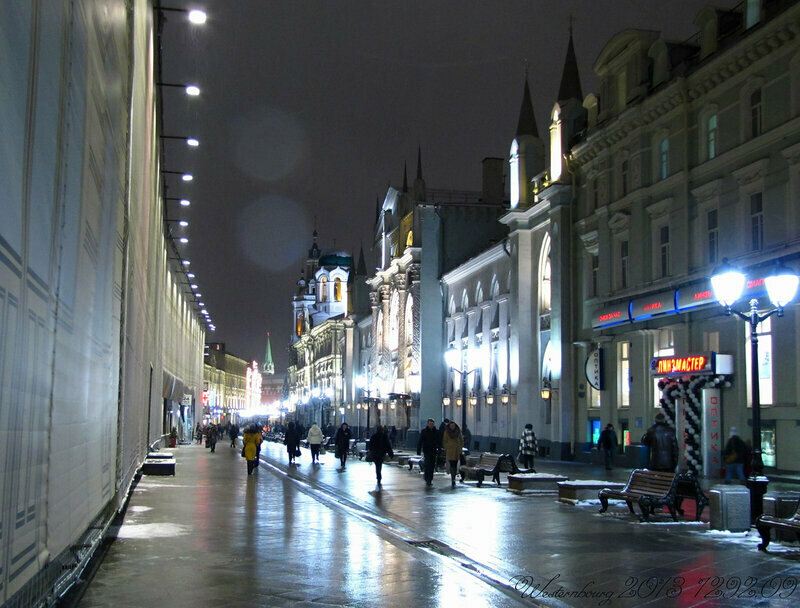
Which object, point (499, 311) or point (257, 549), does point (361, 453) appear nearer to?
point (499, 311)

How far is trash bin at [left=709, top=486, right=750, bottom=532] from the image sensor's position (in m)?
14.0

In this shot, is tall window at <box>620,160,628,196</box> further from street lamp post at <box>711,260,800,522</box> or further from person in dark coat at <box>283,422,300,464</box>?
street lamp post at <box>711,260,800,522</box>

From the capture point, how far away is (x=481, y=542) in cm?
1334

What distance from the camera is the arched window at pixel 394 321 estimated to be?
7075 cm

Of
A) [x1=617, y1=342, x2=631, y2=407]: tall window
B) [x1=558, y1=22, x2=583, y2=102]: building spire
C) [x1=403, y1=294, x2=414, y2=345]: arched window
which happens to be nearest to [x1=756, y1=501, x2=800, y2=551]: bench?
[x1=617, y1=342, x2=631, y2=407]: tall window

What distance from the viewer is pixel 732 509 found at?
550 inches

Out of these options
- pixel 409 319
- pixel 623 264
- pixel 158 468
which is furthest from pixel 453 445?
pixel 409 319

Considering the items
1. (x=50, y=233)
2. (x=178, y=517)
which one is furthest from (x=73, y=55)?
(x=178, y=517)

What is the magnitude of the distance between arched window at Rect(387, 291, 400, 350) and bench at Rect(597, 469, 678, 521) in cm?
5361

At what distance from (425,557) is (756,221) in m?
18.3

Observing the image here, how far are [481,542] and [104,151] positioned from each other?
24.5 feet

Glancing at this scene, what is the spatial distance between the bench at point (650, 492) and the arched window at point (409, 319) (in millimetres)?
47963

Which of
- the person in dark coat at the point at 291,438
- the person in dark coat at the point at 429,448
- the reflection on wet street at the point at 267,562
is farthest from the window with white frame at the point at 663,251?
the reflection on wet street at the point at 267,562

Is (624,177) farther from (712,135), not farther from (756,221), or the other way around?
(756,221)
